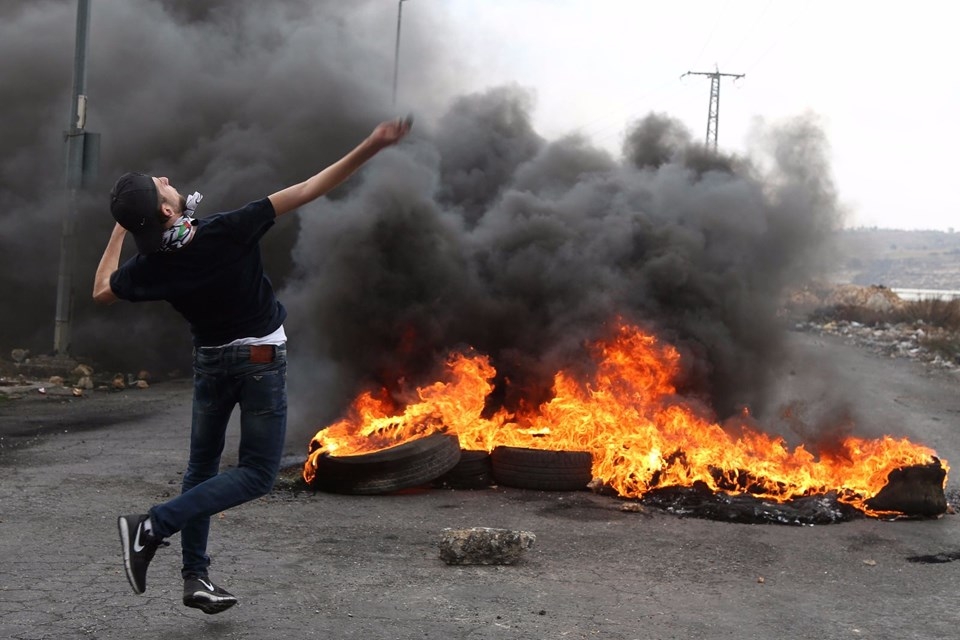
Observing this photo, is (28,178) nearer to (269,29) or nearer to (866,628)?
(269,29)

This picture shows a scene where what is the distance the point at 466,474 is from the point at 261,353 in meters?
3.76

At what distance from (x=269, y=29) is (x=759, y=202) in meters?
11.7

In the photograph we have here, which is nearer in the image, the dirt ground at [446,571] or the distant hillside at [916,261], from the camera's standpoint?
the dirt ground at [446,571]

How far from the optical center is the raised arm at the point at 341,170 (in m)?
3.72

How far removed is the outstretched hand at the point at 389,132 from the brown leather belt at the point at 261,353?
0.98 meters

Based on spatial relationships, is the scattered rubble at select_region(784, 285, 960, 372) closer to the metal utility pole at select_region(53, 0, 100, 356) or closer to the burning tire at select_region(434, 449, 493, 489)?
the burning tire at select_region(434, 449, 493, 489)

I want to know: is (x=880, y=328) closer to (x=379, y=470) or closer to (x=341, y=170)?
(x=379, y=470)

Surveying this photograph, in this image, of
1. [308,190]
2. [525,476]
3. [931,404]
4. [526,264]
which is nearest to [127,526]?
[308,190]

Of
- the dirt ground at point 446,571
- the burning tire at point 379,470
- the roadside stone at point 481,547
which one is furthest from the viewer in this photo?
the burning tire at point 379,470

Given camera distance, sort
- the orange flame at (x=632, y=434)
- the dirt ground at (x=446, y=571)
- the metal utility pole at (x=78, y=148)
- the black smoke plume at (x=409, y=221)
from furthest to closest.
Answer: the metal utility pole at (x=78, y=148)
the black smoke plume at (x=409, y=221)
the orange flame at (x=632, y=434)
the dirt ground at (x=446, y=571)

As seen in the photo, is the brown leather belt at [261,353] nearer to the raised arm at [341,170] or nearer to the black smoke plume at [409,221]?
the raised arm at [341,170]

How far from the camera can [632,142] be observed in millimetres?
12344

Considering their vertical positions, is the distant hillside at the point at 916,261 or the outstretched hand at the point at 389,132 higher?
the distant hillside at the point at 916,261

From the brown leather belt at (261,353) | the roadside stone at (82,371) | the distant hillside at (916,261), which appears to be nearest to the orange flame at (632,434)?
the brown leather belt at (261,353)
